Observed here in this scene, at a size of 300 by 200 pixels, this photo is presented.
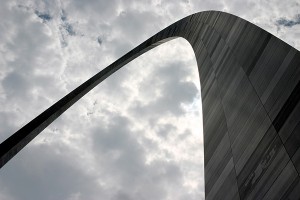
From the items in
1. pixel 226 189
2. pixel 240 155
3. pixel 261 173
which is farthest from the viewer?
pixel 226 189

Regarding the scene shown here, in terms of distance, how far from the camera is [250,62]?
13.1 metres

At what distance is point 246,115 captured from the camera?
12.8m

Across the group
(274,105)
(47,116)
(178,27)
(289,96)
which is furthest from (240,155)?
(178,27)

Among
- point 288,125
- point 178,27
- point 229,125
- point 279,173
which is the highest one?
point 178,27

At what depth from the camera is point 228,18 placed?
55.6 feet

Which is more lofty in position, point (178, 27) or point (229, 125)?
point (178, 27)

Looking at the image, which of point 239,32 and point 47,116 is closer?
point 239,32

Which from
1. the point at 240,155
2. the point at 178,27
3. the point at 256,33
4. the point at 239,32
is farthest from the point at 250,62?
the point at 178,27

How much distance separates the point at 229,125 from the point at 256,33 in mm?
4165

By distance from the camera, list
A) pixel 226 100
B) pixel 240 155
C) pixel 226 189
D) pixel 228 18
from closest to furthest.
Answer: pixel 240 155 → pixel 226 189 → pixel 226 100 → pixel 228 18

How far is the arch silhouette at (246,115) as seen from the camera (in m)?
9.56

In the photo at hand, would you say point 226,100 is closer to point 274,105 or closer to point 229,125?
point 229,125

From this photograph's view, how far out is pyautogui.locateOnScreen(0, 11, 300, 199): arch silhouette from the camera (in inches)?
376

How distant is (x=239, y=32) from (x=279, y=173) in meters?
7.29
